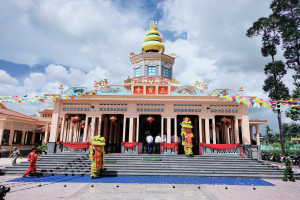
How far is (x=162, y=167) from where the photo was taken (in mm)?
9969

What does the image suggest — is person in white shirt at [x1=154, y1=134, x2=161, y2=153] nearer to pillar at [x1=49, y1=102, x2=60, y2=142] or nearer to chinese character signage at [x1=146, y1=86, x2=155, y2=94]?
chinese character signage at [x1=146, y1=86, x2=155, y2=94]

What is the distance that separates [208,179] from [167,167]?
228cm

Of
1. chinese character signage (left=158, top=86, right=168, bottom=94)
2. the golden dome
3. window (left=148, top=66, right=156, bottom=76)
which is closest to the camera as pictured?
chinese character signage (left=158, top=86, right=168, bottom=94)

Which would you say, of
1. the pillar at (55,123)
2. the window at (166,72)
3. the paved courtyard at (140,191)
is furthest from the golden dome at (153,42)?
the paved courtyard at (140,191)

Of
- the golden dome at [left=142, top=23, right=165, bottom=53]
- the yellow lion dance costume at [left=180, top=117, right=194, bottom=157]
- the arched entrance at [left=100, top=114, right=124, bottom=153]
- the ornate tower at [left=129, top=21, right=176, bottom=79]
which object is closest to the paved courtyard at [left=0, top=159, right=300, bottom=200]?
the yellow lion dance costume at [left=180, top=117, right=194, bottom=157]

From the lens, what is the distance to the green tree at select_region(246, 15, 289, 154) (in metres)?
16.8

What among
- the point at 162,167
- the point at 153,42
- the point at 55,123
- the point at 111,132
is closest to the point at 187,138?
the point at 162,167

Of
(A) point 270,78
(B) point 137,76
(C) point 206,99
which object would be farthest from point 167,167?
(A) point 270,78

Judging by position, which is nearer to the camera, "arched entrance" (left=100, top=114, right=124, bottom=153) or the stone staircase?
the stone staircase

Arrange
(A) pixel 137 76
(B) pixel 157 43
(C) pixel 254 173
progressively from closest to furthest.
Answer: (C) pixel 254 173 → (A) pixel 137 76 → (B) pixel 157 43

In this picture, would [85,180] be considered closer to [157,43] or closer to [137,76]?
[137,76]

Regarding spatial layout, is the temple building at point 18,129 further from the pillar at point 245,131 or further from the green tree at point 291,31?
the green tree at point 291,31

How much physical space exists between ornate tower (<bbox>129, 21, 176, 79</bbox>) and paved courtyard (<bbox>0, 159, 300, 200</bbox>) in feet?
41.8

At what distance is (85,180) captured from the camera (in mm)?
8211
